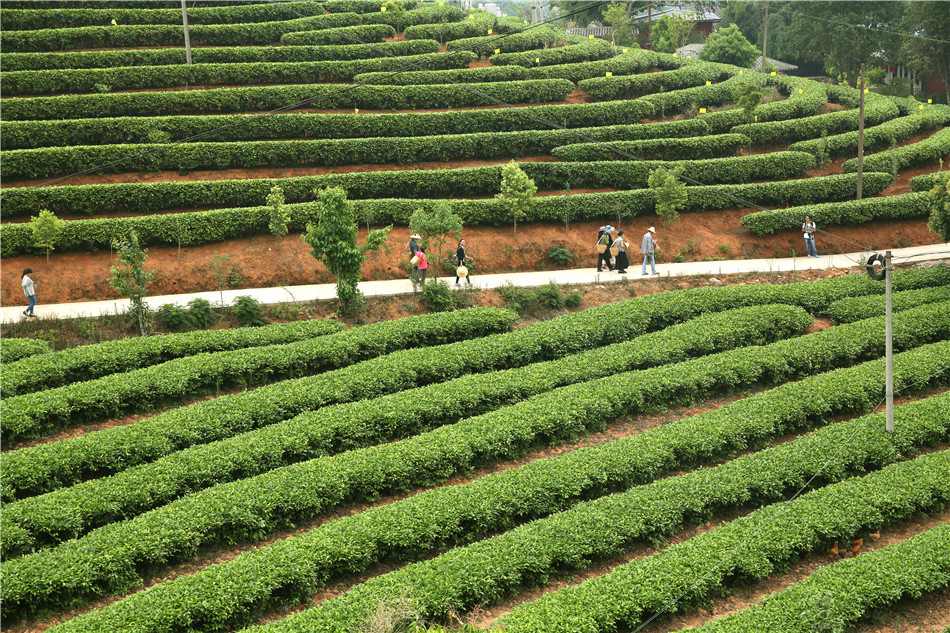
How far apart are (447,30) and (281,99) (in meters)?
11.7

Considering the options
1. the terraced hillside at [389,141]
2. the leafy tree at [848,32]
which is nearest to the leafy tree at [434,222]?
the terraced hillside at [389,141]

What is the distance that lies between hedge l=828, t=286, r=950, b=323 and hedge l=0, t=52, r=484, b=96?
762 inches

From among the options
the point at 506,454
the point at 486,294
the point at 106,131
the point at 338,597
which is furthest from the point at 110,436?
the point at 106,131

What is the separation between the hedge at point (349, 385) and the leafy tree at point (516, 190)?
19.3ft

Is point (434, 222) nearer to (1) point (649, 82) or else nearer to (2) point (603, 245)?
(2) point (603, 245)

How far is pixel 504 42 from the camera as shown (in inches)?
1534

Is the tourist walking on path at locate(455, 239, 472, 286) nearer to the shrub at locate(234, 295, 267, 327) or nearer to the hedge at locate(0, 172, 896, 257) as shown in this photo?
the hedge at locate(0, 172, 896, 257)

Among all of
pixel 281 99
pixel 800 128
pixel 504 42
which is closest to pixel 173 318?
pixel 281 99

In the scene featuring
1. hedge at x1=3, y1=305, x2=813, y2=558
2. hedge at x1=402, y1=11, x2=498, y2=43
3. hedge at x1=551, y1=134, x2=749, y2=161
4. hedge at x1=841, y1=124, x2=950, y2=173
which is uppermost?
hedge at x1=402, y1=11, x2=498, y2=43

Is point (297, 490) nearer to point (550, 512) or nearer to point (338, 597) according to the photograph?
point (338, 597)

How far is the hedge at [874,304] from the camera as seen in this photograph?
68.4 feet

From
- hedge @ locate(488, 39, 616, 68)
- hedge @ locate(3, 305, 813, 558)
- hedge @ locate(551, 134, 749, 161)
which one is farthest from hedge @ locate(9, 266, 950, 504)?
hedge @ locate(488, 39, 616, 68)

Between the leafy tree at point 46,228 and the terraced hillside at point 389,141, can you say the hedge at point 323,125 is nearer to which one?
the terraced hillside at point 389,141

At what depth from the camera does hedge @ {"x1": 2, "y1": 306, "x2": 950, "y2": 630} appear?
36.9 ft
